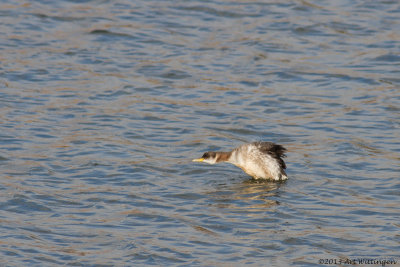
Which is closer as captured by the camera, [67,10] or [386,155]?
[386,155]

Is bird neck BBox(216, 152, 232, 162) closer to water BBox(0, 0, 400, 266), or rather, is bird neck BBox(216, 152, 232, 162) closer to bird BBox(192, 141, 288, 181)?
bird BBox(192, 141, 288, 181)

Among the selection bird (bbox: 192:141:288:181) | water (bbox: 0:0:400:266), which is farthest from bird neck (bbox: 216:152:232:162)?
water (bbox: 0:0:400:266)

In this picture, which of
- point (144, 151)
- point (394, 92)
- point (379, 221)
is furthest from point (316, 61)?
point (379, 221)

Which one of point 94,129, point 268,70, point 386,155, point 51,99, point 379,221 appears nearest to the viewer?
point 379,221

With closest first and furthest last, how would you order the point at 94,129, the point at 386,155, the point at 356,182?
the point at 356,182 < the point at 386,155 < the point at 94,129

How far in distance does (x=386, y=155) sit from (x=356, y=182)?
1496 mm

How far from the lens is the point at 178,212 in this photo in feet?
39.2

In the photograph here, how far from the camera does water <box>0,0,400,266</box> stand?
10914 mm

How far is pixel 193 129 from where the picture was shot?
16016 millimetres

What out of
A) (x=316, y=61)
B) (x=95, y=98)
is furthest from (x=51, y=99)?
(x=316, y=61)

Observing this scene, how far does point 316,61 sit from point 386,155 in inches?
230

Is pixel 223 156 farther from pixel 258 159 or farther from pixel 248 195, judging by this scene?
pixel 248 195

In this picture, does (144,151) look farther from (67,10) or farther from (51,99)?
(67,10)

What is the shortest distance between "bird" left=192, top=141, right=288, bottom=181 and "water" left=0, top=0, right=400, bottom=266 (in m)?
0.28
